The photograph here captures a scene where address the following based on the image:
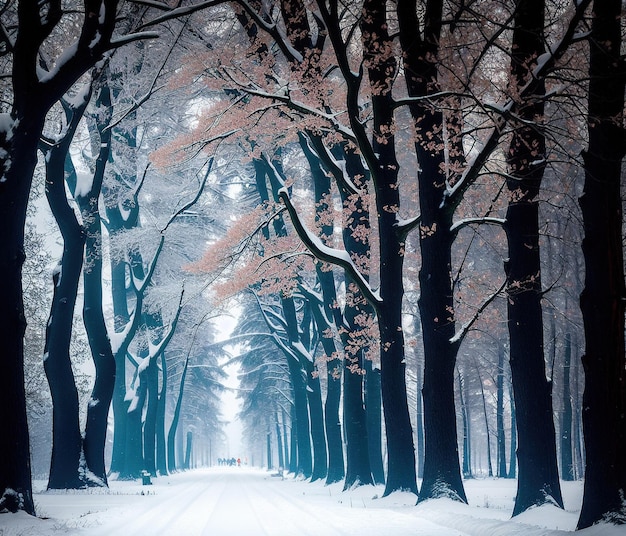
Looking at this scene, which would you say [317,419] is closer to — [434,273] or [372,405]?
[372,405]

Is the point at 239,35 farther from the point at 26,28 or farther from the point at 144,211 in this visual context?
the point at 144,211

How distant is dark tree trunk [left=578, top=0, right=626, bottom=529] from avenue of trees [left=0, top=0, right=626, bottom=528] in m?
0.03

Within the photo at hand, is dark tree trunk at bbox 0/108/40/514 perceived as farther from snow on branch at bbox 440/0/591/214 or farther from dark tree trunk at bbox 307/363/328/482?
dark tree trunk at bbox 307/363/328/482

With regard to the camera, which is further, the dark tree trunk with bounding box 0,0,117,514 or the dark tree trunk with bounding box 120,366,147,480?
the dark tree trunk with bounding box 120,366,147,480

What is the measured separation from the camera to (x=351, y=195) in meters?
13.7

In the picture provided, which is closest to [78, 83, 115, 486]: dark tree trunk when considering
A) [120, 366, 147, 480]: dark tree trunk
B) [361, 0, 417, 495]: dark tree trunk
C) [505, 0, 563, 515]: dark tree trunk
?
[120, 366, 147, 480]: dark tree trunk

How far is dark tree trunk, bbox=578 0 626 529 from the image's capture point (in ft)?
22.9

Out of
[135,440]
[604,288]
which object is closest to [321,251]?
[604,288]

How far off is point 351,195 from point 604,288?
283 inches

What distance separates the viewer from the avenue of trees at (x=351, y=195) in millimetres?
8266

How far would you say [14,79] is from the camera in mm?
9234

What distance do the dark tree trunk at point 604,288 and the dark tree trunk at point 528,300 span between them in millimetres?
1556

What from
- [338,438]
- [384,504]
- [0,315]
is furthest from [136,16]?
[338,438]

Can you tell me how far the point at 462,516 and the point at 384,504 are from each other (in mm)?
3480
